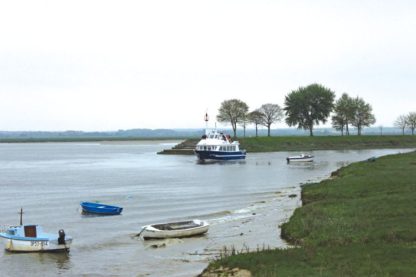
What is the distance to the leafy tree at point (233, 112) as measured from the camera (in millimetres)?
196500

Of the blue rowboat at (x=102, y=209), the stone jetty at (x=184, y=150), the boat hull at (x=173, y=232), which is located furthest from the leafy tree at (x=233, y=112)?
the boat hull at (x=173, y=232)

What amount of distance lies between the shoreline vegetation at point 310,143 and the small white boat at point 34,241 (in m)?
128

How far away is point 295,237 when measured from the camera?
32594 millimetres

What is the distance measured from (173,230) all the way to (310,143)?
15226 cm

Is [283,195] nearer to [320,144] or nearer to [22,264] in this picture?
[22,264]

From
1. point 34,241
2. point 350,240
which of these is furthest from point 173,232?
point 350,240

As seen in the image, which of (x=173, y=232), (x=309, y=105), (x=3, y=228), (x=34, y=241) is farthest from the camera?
(x=309, y=105)

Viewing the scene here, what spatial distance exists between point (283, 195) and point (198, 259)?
29736 millimetres

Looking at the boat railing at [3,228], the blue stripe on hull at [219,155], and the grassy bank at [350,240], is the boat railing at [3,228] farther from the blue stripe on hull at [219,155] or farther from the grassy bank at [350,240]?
the blue stripe on hull at [219,155]

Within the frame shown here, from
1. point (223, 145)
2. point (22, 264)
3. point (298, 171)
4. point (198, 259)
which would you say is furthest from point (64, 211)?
point (223, 145)

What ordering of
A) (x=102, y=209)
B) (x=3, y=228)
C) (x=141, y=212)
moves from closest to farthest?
1. (x=3, y=228)
2. (x=102, y=209)
3. (x=141, y=212)

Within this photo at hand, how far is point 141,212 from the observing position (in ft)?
171

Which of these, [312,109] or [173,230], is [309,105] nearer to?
[312,109]

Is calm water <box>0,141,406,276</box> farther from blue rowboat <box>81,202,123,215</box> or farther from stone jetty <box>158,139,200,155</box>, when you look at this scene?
stone jetty <box>158,139,200,155</box>
